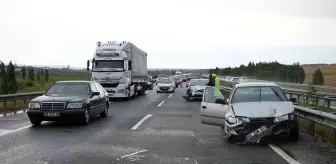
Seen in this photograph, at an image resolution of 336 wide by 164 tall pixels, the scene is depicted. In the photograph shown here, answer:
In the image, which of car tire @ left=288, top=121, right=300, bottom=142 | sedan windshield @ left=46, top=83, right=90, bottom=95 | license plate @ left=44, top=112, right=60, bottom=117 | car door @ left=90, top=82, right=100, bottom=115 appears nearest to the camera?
car tire @ left=288, top=121, right=300, bottom=142

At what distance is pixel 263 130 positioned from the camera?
8758 mm

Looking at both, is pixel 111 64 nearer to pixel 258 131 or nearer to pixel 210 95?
pixel 210 95

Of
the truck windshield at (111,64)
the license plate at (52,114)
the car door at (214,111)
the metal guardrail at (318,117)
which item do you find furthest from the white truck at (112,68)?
the metal guardrail at (318,117)

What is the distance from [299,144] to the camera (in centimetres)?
909

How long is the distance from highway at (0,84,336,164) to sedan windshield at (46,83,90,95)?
157cm

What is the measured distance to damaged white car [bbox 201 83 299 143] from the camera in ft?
28.8

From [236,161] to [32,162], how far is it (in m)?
3.55


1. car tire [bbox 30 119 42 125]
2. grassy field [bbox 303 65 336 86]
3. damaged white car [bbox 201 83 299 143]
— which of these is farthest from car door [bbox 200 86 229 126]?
grassy field [bbox 303 65 336 86]

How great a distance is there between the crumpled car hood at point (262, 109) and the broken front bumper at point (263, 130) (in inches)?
7.7

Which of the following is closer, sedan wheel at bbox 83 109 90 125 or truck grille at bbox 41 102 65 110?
truck grille at bbox 41 102 65 110

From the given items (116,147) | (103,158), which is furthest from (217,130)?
(103,158)

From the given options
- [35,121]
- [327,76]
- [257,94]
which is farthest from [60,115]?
[327,76]

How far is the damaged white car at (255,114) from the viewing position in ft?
28.8

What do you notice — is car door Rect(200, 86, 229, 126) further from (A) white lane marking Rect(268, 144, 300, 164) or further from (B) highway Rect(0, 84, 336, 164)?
(A) white lane marking Rect(268, 144, 300, 164)
